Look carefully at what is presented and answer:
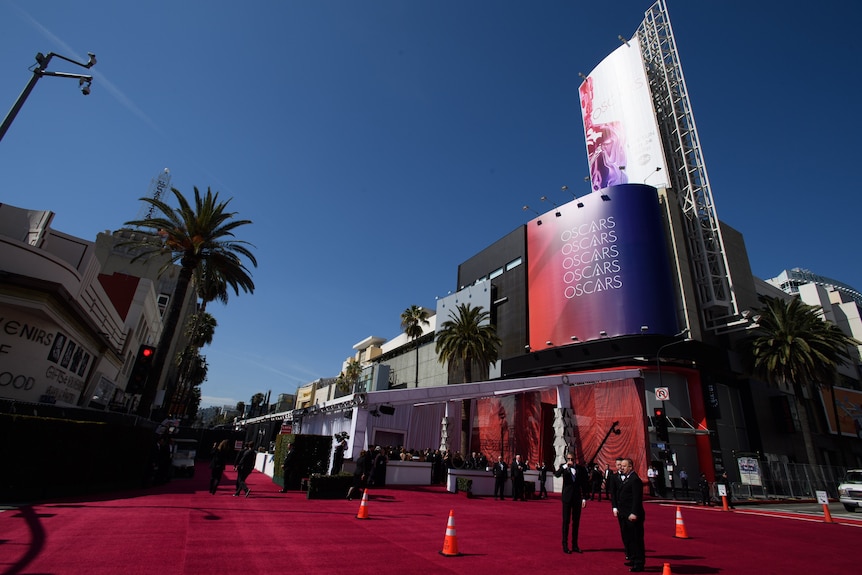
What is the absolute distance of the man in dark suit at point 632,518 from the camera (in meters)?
7.23

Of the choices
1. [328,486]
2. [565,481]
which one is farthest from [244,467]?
[565,481]

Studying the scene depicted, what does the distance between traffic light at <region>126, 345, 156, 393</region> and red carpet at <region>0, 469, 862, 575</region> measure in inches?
129

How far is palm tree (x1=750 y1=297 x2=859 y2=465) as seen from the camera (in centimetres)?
3416

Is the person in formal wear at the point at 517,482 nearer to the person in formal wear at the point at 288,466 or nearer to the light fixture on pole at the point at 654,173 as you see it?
the person in formal wear at the point at 288,466

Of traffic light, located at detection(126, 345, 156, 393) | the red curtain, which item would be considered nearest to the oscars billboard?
the red curtain

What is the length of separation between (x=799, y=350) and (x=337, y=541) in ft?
134

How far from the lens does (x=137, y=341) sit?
37.1 m

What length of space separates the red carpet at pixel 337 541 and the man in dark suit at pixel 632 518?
32 centimetres

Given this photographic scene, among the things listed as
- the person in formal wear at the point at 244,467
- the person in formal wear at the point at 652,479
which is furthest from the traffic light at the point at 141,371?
the person in formal wear at the point at 652,479

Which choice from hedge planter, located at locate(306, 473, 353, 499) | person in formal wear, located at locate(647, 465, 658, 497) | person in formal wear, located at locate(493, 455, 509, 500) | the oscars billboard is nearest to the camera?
hedge planter, located at locate(306, 473, 353, 499)

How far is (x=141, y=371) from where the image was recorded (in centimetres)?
1475

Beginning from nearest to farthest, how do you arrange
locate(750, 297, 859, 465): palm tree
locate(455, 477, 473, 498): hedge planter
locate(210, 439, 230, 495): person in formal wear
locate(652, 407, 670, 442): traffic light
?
locate(210, 439, 230, 495): person in formal wear
locate(455, 477, 473, 498): hedge planter
locate(652, 407, 670, 442): traffic light
locate(750, 297, 859, 465): palm tree

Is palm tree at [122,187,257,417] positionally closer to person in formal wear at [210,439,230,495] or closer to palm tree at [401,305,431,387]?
person in formal wear at [210,439,230,495]

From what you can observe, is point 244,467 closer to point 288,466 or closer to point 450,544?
point 288,466
